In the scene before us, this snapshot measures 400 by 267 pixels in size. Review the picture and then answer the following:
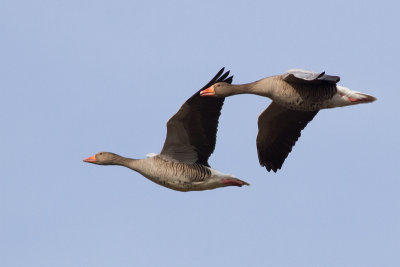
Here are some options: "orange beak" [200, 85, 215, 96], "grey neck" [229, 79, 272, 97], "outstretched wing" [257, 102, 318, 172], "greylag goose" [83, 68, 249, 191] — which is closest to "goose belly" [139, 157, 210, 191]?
"greylag goose" [83, 68, 249, 191]

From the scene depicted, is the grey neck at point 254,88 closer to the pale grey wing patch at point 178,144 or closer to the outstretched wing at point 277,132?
the pale grey wing patch at point 178,144

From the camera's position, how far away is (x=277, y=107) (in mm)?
22688

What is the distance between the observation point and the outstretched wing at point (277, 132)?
2272 cm

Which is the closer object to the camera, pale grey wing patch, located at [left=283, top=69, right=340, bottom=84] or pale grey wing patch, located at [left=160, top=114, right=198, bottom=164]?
pale grey wing patch, located at [left=283, top=69, right=340, bottom=84]

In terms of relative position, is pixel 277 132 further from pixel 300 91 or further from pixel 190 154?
pixel 300 91

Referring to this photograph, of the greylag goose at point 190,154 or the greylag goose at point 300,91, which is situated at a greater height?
the greylag goose at point 300,91

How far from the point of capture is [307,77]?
19672mm

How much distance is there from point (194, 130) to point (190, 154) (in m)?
0.57

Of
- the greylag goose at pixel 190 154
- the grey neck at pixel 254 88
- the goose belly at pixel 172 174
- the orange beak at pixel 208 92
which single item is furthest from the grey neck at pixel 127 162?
the grey neck at pixel 254 88

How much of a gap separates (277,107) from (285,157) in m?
1.22

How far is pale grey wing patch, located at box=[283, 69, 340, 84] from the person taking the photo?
19.5 metres

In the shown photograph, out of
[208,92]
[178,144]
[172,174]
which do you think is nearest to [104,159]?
[178,144]

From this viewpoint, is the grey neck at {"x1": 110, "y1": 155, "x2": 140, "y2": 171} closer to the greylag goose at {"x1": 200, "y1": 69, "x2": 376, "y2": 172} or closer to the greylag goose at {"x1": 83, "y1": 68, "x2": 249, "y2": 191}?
the greylag goose at {"x1": 83, "y1": 68, "x2": 249, "y2": 191}

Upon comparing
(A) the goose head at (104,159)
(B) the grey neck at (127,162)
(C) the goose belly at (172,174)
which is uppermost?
(A) the goose head at (104,159)
